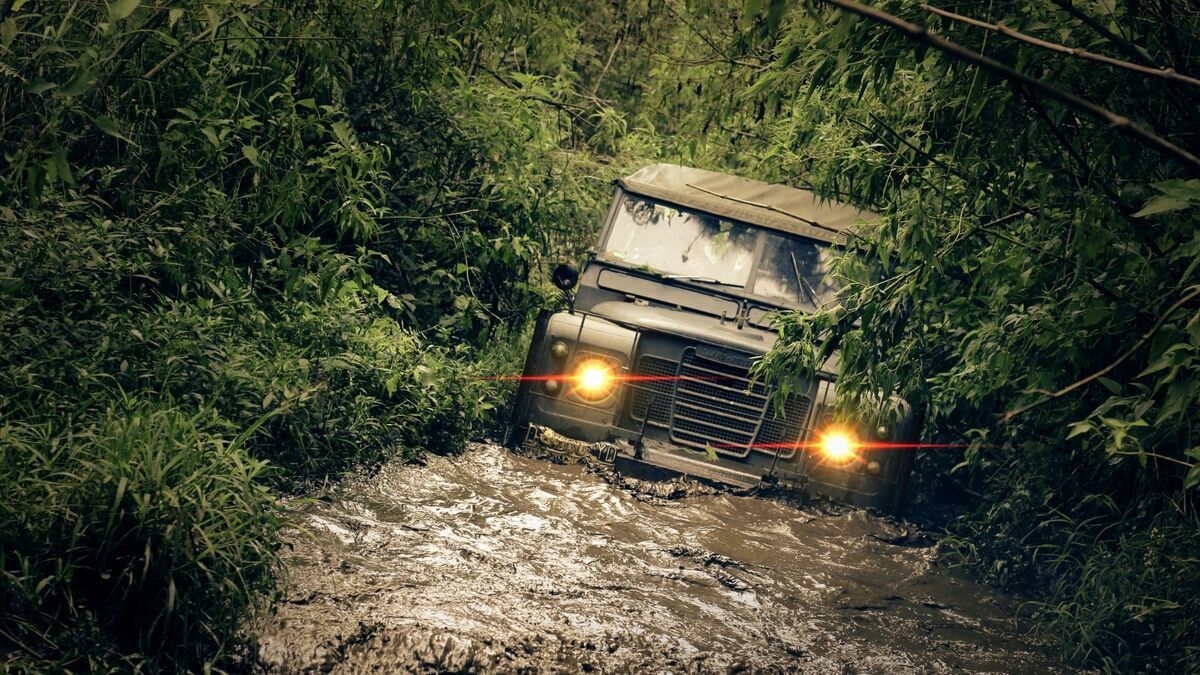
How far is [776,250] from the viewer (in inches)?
284

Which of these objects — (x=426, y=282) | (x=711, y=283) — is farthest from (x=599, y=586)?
(x=426, y=282)

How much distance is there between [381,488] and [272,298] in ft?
4.79

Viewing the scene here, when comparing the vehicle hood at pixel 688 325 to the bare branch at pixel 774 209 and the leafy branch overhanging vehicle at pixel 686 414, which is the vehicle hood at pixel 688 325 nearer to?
the leafy branch overhanging vehicle at pixel 686 414

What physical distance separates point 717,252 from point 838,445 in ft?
5.67

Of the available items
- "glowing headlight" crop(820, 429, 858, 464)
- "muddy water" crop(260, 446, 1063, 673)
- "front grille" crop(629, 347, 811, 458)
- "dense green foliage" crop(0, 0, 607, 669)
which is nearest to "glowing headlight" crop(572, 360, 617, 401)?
"front grille" crop(629, 347, 811, 458)

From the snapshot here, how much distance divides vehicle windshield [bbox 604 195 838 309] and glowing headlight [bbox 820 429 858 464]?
3.99ft

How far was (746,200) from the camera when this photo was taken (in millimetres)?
7473

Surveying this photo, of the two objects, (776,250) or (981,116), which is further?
(776,250)

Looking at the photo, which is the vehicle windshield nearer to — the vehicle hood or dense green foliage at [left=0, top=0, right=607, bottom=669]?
the vehicle hood

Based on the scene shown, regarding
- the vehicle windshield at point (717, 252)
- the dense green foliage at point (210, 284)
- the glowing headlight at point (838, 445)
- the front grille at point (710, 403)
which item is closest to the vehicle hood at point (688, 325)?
the front grille at point (710, 403)

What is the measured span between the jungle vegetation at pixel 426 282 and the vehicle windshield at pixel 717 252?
2.25ft

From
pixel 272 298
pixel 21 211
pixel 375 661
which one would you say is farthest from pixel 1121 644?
pixel 21 211

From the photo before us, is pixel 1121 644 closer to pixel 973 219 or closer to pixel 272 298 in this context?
pixel 973 219

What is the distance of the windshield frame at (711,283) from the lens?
7.03 metres
